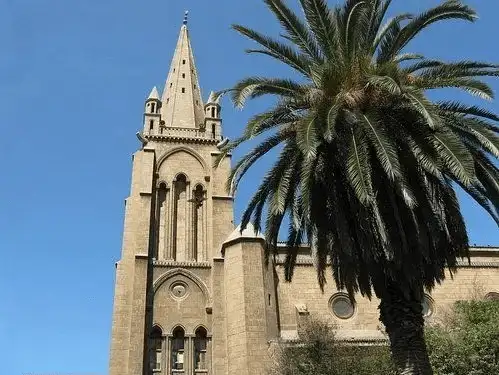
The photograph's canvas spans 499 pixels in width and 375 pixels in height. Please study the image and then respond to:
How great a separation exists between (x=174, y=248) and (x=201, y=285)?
2.64 m

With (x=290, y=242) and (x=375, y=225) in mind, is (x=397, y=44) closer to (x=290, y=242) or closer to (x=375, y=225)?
(x=375, y=225)

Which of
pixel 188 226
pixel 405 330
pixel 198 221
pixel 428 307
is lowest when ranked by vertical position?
pixel 405 330

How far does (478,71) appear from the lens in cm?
1189

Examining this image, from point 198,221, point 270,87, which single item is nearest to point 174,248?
point 198,221

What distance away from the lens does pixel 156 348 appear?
25.0 meters

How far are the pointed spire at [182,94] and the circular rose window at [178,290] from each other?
960 cm

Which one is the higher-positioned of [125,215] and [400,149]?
[125,215]

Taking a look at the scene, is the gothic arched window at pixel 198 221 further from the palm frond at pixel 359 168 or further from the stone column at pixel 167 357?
the palm frond at pixel 359 168

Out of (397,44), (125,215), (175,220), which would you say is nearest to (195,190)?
(175,220)

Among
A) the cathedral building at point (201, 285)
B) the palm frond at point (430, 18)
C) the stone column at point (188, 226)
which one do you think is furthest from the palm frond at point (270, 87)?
the stone column at point (188, 226)

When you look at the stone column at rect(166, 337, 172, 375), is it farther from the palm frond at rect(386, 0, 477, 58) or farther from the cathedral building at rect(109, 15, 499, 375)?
the palm frond at rect(386, 0, 477, 58)

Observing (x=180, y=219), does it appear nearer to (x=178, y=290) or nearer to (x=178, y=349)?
(x=178, y=290)

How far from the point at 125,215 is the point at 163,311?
5331mm

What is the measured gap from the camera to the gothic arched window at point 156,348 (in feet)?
80.8
